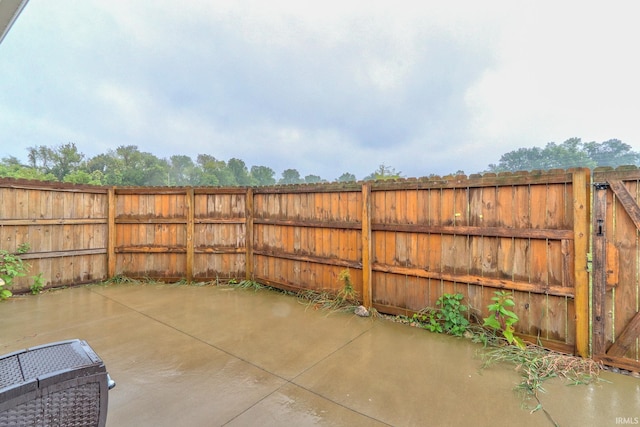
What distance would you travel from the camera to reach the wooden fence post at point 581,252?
2428 millimetres

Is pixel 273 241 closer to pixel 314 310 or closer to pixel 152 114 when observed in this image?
pixel 314 310

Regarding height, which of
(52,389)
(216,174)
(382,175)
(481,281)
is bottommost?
(481,281)

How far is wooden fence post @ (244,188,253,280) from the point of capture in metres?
5.10

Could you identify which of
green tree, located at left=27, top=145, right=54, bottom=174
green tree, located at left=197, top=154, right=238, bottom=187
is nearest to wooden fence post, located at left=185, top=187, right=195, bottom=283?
green tree, located at left=27, top=145, right=54, bottom=174

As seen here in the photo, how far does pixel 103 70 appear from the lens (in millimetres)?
18656

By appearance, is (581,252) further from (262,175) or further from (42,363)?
(262,175)

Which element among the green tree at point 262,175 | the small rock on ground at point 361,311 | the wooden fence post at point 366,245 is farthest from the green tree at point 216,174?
the small rock on ground at point 361,311

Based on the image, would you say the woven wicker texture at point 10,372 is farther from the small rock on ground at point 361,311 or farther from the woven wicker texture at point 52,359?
the small rock on ground at point 361,311

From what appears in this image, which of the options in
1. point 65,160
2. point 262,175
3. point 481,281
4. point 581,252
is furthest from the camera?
point 262,175

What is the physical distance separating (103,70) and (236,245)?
22.0m

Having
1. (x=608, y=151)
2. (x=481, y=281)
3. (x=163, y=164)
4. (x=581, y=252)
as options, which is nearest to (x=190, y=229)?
(x=481, y=281)

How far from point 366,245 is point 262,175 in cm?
3125

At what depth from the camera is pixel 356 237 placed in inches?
153

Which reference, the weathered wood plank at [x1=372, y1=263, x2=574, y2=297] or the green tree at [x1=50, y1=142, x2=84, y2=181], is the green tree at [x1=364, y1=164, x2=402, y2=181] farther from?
the green tree at [x1=50, y1=142, x2=84, y2=181]
